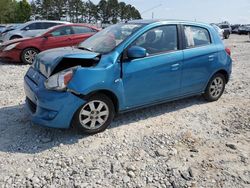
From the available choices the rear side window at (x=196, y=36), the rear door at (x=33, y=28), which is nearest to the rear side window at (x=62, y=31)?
the rear door at (x=33, y=28)

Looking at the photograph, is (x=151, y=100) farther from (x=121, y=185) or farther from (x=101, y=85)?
(x=121, y=185)

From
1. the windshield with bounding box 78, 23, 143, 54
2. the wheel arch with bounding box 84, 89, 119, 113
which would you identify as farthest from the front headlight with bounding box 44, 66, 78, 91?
the windshield with bounding box 78, 23, 143, 54

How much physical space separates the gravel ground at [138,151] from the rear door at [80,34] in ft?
17.1

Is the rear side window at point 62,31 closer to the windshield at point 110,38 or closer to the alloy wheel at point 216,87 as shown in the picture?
the windshield at point 110,38

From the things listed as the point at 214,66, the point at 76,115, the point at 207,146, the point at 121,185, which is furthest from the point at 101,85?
the point at 214,66

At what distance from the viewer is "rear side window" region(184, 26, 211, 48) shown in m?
5.01

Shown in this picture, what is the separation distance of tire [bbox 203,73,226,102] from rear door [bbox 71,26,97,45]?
5757 millimetres

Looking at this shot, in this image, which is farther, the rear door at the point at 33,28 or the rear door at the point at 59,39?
the rear door at the point at 33,28

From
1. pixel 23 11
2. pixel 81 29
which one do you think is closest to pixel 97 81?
pixel 81 29

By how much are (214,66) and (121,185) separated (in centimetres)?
325

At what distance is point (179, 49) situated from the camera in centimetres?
483

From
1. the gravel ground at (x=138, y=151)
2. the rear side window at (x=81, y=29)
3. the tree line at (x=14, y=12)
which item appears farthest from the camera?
the tree line at (x=14, y=12)

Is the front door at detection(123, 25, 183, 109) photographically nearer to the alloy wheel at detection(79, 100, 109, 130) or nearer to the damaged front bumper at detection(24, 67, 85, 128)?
the alloy wheel at detection(79, 100, 109, 130)

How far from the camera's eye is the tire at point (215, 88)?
5518 millimetres
